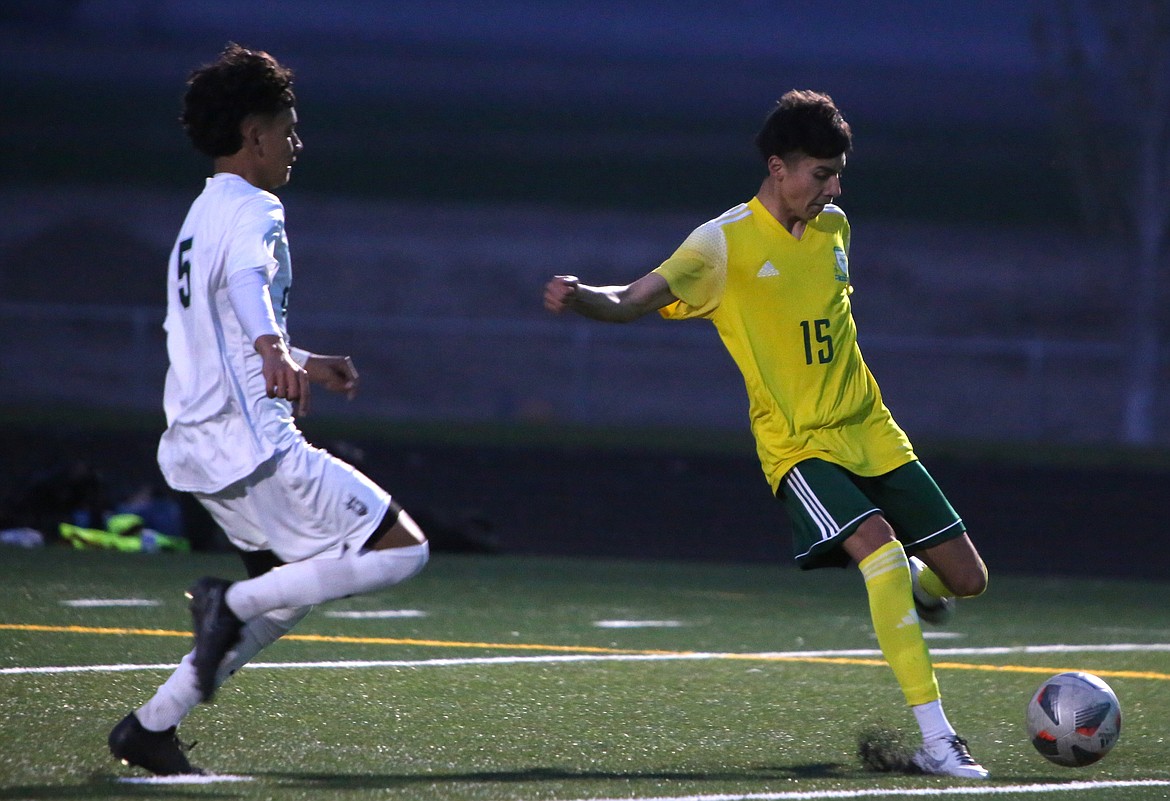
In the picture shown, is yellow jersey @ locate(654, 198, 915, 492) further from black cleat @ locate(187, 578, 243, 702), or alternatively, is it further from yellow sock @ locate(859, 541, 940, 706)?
black cleat @ locate(187, 578, 243, 702)

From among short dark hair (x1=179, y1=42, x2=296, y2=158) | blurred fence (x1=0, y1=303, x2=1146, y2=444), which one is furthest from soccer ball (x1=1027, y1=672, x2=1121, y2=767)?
blurred fence (x1=0, y1=303, x2=1146, y2=444)

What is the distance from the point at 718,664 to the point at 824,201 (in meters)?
2.45

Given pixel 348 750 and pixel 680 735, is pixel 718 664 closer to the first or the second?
pixel 680 735

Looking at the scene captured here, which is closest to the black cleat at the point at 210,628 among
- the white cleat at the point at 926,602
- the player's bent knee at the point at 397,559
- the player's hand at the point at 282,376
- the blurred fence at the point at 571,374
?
the player's bent knee at the point at 397,559

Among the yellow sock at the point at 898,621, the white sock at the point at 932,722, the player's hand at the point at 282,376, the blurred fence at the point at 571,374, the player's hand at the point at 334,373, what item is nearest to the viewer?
the player's hand at the point at 282,376

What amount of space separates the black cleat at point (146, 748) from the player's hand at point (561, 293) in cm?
160

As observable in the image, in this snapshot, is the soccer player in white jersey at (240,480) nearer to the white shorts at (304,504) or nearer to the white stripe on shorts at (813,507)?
the white shorts at (304,504)

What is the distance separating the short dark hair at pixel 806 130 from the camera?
6.06m

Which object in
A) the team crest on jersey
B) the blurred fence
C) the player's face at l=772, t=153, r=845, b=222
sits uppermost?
the player's face at l=772, t=153, r=845, b=222

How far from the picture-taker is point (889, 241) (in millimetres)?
34656

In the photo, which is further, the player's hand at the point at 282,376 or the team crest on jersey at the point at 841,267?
the team crest on jersey at the point at 841,267

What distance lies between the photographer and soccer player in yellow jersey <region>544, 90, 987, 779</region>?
6043 mm

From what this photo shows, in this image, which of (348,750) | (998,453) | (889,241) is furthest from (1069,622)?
(889,241)

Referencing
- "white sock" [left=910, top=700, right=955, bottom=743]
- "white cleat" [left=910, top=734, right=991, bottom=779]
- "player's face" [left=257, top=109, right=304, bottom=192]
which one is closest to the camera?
"player's face" [left=257, top=109, right=304, bottom=192]
